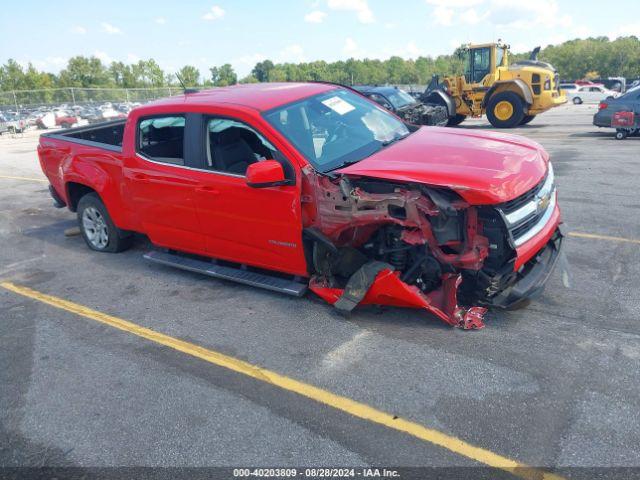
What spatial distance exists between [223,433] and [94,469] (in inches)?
28.7

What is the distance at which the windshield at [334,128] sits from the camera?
175 inches

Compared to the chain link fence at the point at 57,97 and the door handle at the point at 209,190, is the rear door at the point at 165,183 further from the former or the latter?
the chain link fence at the point at 57,97

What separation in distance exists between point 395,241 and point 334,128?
1.32m

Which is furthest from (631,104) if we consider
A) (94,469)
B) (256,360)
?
(94,469)

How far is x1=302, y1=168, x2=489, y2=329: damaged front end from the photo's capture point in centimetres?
381

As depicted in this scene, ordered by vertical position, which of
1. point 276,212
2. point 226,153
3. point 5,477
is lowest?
point 5,477

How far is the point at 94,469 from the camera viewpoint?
2889 mm

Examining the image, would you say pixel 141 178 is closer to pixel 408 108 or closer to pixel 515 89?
pixel 408 108

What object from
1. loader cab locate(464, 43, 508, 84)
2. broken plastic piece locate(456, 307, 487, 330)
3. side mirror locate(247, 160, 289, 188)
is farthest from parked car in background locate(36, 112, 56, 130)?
broken plastic piece locate(456, 307, 487, 330)

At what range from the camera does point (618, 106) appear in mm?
13516

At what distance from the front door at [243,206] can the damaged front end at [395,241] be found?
159 mm

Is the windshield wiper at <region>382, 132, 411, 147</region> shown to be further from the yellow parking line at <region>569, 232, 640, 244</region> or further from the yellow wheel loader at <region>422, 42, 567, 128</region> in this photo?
the yellow wheel loader at <region>422, 42, 567, 128</region>

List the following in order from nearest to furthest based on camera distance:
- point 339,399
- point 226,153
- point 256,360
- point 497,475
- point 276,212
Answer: point 497,475
point 339,399
point 256,360
point 276,212
point 226,153

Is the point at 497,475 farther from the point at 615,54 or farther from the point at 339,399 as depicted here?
the point at 615,54
